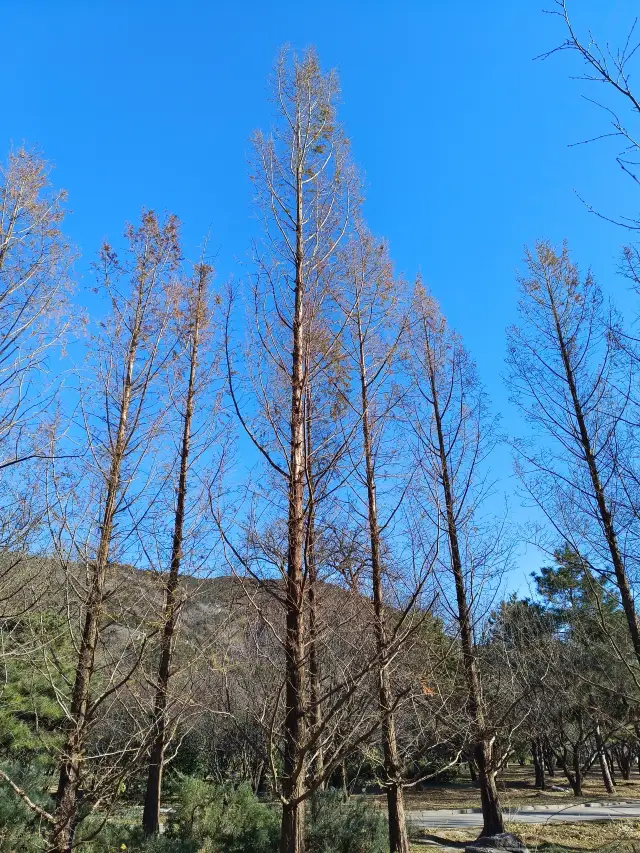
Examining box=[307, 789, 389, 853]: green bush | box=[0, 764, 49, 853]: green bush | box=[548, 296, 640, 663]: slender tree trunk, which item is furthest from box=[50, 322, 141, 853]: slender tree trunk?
box=[548, 296, 640, 663]: slender tree trunk

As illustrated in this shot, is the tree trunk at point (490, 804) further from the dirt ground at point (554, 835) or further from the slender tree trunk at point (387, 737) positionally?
the slender tree trunk at point (387, 737)

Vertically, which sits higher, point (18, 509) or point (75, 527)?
point (18, 509)

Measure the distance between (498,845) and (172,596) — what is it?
675 cm

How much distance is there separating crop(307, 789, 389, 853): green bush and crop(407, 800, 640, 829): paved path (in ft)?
18.1

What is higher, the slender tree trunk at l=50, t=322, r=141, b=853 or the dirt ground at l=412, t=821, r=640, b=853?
the slender tree trunk at l=50, t=322, r=141, b=853

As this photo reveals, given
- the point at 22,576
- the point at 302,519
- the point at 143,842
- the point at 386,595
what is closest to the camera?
the point at 302,519

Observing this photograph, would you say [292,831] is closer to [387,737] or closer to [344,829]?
[387,737]

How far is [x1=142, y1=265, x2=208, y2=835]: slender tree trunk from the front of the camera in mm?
7348

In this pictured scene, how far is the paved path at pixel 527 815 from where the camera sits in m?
14.7

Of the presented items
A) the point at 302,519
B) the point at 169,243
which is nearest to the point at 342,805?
the point at 302,519

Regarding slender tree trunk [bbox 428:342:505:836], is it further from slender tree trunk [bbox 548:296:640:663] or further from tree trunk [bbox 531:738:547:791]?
tree trunk [bbox 531:738:547:791]

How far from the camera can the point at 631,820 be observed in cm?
1367

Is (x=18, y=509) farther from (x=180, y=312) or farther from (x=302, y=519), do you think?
(x=302, y=519)

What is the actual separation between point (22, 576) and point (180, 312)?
12.0ft
